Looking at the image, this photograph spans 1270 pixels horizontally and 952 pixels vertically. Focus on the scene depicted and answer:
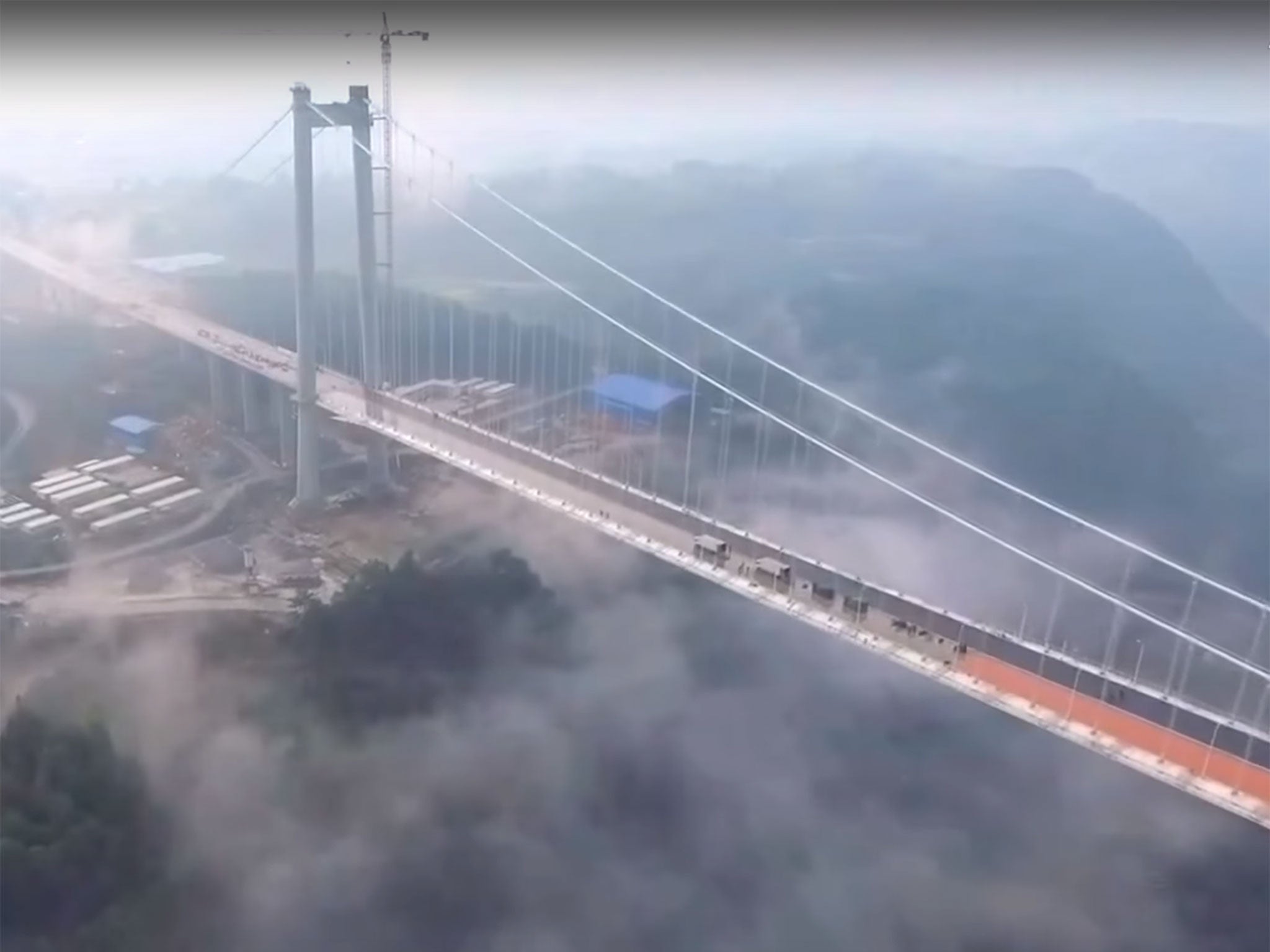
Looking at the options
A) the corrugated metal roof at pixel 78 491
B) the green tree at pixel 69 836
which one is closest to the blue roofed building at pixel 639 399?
the corrugated metal roof at pixel 78 491

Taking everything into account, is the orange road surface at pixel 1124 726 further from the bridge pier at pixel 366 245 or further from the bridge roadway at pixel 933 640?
the bridge pier at pixel 366 245

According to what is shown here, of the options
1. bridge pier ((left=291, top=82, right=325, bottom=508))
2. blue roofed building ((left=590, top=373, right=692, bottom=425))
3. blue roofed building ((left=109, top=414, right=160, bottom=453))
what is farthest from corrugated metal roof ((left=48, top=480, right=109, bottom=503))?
blue roofed building ((left=590, top=373, right=692, bottom=425))

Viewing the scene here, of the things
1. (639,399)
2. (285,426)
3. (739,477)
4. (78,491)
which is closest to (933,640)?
(739,477)

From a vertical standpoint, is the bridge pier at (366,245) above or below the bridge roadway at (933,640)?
above

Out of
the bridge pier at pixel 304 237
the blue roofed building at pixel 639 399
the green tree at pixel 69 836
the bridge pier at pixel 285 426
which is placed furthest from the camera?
the blue roofed building at pixel 639 399

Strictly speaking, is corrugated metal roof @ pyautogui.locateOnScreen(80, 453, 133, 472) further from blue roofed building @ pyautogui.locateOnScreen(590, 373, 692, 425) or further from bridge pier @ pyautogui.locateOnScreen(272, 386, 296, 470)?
blue roofed building @ pyautogui.locateOnScreen(590, 373, 692, 425)

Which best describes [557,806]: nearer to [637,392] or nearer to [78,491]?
[637,392]

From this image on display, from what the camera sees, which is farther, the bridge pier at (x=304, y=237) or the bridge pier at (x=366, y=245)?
the bridge pier at (x=366, y=245)
